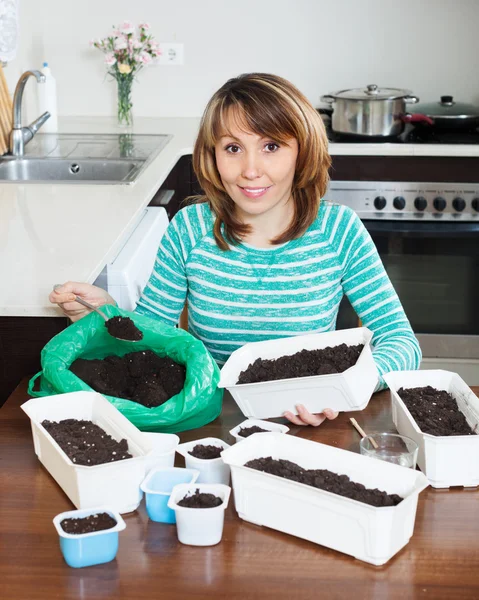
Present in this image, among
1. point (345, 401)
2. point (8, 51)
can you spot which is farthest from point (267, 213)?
point (8, 51)

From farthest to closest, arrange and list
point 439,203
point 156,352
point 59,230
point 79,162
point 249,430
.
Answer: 1. point 439,203
2. point 79,162
3. point 59,230
4. point 156,352
5. point 249,430

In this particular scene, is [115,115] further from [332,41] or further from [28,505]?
[28,505]

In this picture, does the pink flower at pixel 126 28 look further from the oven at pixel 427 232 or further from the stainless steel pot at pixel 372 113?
the oven at pixel 427 232

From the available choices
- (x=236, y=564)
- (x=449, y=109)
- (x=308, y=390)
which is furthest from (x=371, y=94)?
(x=236, y=564)

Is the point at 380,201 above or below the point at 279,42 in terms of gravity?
below

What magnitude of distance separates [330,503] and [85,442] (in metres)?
0.37

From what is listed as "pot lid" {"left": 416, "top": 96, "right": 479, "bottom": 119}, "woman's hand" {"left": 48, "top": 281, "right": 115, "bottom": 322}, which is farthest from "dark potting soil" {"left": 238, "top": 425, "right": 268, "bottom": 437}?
"pot lid" {"left": 416, "top": 96, "right": 479, "bottom": 119}

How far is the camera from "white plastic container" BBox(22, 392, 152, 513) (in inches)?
→ 42.1

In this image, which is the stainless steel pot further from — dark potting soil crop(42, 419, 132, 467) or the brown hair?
dark potting soil crop(42, 419, 132, 467)

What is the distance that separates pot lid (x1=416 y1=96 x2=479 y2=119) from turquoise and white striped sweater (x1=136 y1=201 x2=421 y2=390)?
156cm

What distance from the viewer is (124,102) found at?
11.0 ft

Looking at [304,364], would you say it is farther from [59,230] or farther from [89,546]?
[59,230]

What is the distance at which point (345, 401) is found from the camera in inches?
50.6

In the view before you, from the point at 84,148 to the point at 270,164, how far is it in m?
1.56
